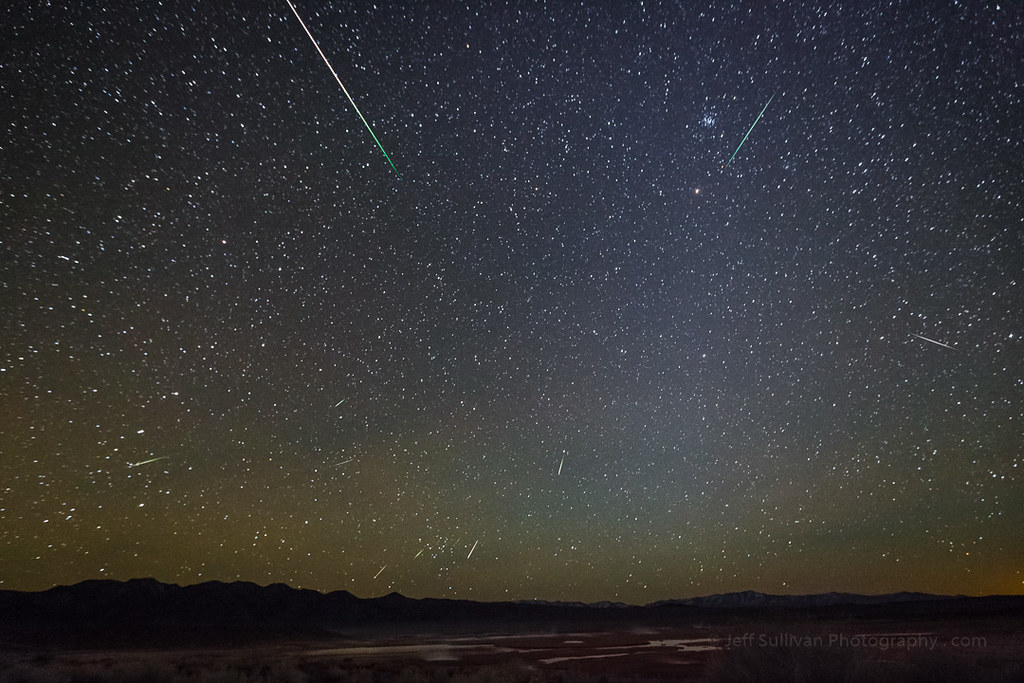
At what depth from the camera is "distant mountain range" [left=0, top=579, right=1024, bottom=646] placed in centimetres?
5262

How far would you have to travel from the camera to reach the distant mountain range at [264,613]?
52.6 meters

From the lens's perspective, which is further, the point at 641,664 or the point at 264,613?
the point at 264,613

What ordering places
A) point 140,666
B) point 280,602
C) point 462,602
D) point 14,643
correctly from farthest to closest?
point 462,602 < point 280,602 < point 14,643 < point 140,666

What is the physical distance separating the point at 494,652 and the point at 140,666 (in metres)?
13.2

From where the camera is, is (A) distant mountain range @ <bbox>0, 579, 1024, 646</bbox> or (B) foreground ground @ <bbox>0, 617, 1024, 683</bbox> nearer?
(B) foreground ground @ <bbox>0, 617, 1024, 683</bbox>

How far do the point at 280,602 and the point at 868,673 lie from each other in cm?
7155

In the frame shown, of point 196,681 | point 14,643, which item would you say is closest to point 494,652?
point 196,681

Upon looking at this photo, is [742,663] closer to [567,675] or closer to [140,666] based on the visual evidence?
[567,675]

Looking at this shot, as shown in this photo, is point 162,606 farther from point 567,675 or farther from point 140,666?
point 567,675

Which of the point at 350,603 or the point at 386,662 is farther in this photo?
the point at 350,603

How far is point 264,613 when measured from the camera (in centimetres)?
6769

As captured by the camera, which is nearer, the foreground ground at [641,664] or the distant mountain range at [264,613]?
the foreground ground at [641,664]

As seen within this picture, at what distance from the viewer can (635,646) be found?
28875 mm

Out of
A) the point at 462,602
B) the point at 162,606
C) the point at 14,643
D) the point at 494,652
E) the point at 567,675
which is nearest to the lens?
the point at 567,675
